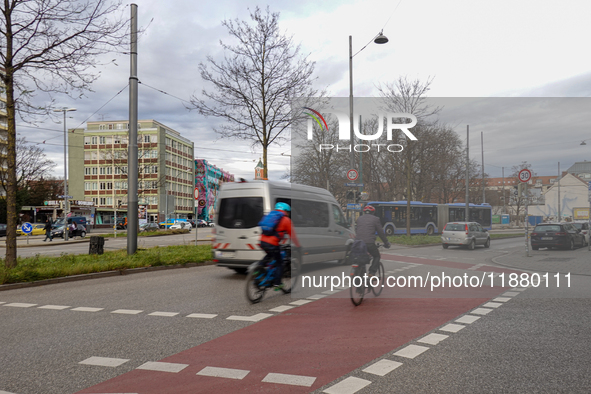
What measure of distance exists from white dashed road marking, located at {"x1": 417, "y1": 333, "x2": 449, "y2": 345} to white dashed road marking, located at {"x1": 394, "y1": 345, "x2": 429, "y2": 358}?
27 centimetres

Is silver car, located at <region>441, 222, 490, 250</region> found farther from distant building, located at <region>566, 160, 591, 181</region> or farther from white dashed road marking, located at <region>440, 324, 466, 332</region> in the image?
distant building, located at <region>566, 160, 591, 181</region>

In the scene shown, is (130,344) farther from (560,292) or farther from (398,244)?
(398,244)

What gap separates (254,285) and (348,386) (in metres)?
4.40

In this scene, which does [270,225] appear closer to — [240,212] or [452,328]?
[452,328]

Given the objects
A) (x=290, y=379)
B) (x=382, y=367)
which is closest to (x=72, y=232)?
(x=290, y=379)

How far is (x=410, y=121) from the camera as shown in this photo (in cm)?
2605

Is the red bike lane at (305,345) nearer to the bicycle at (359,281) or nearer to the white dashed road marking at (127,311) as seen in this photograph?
the bicycle at (359,281)

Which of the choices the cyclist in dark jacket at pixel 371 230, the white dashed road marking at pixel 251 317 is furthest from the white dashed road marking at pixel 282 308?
the cyclist in dark jacket at pixel 371 230

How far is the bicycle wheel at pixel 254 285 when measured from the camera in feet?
27.8

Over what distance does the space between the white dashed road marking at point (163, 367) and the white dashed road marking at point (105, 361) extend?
295 millimetres

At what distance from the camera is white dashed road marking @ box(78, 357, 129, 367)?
5.02 meters

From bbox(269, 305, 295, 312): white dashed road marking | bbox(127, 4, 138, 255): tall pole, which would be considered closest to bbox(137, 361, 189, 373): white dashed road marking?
bbox(269, 305, 295, 312): white dashed road marking

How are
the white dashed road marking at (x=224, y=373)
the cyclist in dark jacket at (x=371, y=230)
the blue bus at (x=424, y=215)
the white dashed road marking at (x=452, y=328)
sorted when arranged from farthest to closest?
the blue bus at (x=424, y=215)
the cyclist in dark jacket at (x=371, y=230)
the white dashed road marking at (x=452, y=328)
the white dashed road marking at (x=224, y=373)

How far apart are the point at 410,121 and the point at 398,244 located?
21.8 feet
